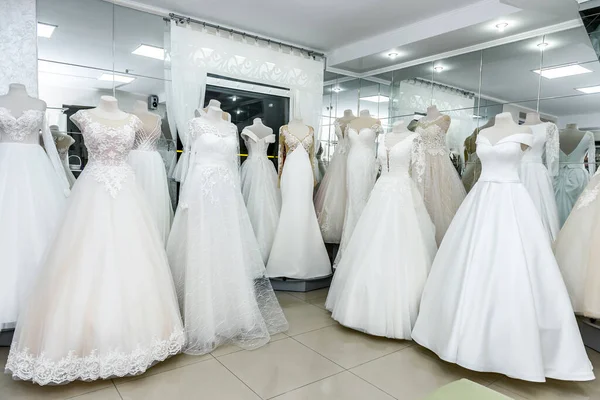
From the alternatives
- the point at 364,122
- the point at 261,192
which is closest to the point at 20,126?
the point at 261,192

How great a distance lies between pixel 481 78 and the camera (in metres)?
4.07

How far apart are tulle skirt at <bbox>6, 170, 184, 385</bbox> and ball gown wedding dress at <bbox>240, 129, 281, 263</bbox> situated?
1.64m

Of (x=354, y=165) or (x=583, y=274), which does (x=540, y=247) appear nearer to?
(x=583, y=274)

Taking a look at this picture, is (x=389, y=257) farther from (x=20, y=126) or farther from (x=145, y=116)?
(x=20, y=126)

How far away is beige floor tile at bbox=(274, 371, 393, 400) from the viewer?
217cm

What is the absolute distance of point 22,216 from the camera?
8.75ft

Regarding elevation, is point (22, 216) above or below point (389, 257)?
above

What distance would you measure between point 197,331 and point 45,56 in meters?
2.86

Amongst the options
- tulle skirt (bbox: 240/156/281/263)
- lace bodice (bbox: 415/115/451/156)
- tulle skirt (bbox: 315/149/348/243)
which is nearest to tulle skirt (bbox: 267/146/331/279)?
tulle skirt (bbox: 240/156/281/263)

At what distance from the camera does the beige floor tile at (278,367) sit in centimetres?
228

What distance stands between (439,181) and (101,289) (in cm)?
309

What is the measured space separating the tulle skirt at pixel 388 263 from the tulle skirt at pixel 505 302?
0.80 feet

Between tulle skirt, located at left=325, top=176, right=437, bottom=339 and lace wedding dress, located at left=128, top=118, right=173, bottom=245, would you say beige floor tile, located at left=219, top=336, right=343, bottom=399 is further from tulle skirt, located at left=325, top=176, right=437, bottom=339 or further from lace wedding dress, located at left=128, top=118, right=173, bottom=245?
lace wedding dress, located at left=128, top=118, right=173, bottom=245

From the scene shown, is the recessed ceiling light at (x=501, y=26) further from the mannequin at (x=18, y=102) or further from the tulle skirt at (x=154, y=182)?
the mannequin at (x=18, y=102)
